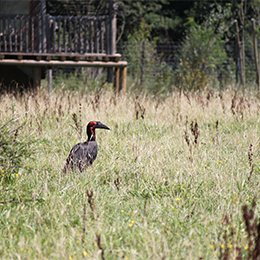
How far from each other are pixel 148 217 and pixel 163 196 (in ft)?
1.56

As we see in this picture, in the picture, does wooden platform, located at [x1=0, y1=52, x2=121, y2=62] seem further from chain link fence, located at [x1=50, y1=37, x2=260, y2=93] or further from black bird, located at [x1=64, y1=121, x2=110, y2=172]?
black bird, located at [x1=64, y1=121, x2=110, y2=172]

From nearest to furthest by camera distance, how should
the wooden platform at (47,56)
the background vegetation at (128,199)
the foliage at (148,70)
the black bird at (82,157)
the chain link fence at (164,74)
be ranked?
1. the background vegetation at (128,199)
2. the black bird at (82,157)
3. the wooden platform at (47,56)
4. the chain link fence at (164,74)
5. the foliage at (148,70)

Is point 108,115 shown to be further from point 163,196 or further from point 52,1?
point 52,1

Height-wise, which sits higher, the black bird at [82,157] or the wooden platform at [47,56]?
the wooden platform at [47,56]

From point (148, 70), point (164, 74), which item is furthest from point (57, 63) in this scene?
point (148, 70)

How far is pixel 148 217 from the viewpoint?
2934mm

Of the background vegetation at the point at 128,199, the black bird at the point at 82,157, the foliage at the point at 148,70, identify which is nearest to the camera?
the background vegetation at the point at 128,199

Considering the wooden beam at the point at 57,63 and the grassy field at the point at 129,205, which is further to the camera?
the wooden beam at the point at 57,63

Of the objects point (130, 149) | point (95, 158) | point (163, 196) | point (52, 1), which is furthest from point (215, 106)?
point (52, 1)

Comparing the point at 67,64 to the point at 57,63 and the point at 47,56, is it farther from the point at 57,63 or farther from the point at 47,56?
the point at 47,56

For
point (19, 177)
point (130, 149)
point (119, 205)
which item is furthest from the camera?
point (130, 149)

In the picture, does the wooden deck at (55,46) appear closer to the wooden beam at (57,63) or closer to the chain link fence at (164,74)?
the wooden beam at (57,63)

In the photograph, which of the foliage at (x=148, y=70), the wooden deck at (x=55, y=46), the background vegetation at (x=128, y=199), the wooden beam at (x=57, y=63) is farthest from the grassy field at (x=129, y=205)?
the foliage at (x=148, y=70)

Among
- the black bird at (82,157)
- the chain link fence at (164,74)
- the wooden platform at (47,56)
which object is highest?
the wooden platform at (47,56)
